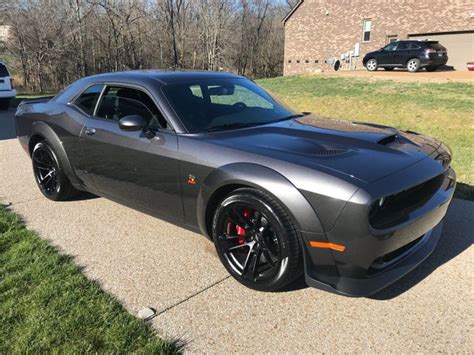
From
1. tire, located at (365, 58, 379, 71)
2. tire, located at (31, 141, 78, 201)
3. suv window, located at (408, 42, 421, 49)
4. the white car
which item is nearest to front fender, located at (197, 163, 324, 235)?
tire, located at (31, 141, 78, 201)

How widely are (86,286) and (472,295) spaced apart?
2.83m

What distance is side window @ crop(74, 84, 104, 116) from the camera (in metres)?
4.32

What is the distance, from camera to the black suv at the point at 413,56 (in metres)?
22.3

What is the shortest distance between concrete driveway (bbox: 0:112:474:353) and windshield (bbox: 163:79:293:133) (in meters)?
1.13

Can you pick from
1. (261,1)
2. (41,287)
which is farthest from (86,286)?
(261,1)

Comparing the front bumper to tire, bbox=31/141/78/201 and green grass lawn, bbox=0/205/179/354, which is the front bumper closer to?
green grass lawn, bbox=0/205/179/354

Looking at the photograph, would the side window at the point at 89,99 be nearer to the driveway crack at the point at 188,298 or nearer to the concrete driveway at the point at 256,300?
the concrete driveway at the point at 256,300

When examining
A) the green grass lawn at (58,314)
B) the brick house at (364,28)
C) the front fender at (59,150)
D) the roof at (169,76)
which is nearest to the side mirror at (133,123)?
the roof at (169,76)

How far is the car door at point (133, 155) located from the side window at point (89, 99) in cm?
11

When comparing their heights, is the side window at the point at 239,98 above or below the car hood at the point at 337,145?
above

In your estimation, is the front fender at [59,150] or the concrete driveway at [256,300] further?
the front fender at [59,150]

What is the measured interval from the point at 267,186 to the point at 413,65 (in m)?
23.1

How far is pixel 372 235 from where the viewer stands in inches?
99.0

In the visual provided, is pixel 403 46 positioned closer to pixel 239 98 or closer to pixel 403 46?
pixel 403 46
